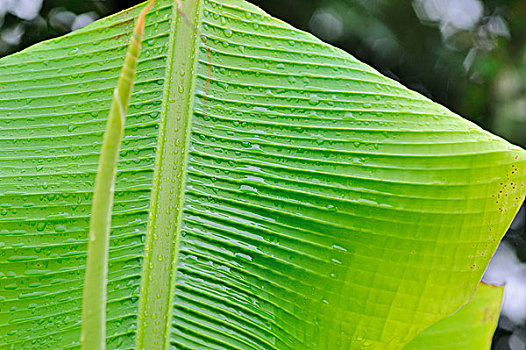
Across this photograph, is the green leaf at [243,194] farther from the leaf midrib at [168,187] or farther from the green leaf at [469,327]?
the green leaf at [469,327]

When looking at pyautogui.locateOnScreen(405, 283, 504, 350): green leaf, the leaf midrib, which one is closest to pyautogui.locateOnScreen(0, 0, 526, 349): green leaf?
the leaf midrib

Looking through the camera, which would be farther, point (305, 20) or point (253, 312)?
point (305, 20)

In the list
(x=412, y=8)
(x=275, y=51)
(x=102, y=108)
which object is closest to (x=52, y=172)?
(x=102, y=108)

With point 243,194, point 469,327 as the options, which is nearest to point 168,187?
point 243,194

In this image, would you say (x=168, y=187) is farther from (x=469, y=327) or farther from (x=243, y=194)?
(x=469, y=327)

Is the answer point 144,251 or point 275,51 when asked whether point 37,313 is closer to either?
point 144,251

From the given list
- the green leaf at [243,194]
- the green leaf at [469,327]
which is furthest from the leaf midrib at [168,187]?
the green leaf at [469,327]
